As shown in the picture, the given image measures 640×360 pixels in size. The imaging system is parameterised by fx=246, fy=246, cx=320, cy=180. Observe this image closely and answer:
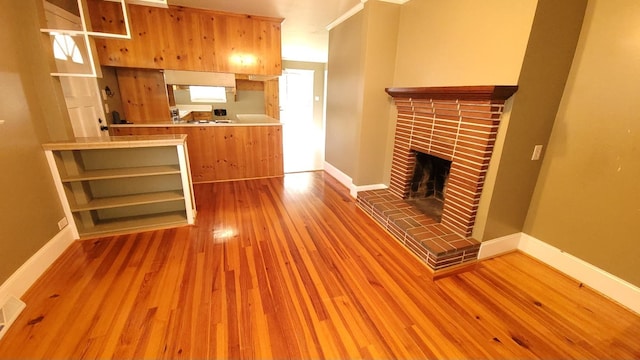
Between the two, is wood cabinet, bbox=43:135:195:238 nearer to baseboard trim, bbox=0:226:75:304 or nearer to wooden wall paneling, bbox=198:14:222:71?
baseboard trim, bbox=0:226:75:304

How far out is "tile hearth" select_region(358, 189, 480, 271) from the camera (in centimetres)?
210

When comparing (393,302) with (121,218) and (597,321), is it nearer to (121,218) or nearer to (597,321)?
(597,321)

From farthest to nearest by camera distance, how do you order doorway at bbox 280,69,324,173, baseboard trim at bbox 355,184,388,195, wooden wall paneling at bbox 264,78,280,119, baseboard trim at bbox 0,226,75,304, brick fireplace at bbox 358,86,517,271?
doorway at bbox 280,69,324,173 < wooden wall paneling at bbox 264,78,280,119 < baseboard trim at bbox 355,184,388,195 < brick fireplace at bbox 358,86,517,271 < baseboard trim at bbox 0,226,75,304

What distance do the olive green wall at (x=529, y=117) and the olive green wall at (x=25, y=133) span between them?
365 cm

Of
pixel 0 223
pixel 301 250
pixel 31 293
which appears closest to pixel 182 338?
pixel 301 250

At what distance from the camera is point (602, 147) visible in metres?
1.82

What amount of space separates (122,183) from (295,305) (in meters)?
2.36

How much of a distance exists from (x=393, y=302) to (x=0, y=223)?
2731 millimetres

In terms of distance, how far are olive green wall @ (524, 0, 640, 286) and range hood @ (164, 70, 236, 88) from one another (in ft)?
13.5

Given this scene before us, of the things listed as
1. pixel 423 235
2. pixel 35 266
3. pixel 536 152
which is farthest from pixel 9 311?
pixel 536 152

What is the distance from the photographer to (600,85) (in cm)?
179

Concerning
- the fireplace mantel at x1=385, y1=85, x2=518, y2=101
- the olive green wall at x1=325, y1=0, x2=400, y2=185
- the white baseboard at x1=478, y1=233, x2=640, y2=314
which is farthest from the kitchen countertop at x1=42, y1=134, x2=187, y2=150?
the white baseboard at x1=478, y1=233, x2=640, y2=314

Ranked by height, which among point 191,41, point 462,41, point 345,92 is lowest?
point 345,92

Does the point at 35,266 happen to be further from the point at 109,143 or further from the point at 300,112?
the point at 300,112
